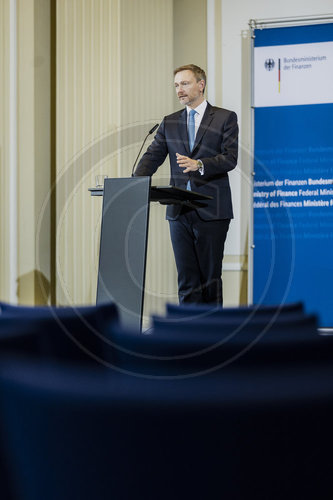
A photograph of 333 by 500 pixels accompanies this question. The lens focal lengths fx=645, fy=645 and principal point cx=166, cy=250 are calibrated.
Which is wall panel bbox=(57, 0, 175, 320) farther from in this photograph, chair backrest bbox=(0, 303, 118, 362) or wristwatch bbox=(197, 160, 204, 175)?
chair backrest bbox=(0, 303, 118, 362)

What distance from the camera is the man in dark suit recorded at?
13.7 feet

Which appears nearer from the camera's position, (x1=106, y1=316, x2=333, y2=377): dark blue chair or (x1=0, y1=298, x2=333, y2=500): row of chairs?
(x1=0, y1=298, x2=333, y2=500): row of chairs

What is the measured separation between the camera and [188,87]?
4.35 meters

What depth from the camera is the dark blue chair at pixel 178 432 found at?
60cm

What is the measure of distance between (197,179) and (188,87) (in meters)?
0.66

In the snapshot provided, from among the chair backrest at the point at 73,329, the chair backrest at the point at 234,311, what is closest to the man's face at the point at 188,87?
the chair backrest at the point at 234,311

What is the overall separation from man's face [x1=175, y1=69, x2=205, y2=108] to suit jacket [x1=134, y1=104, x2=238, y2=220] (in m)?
0.10

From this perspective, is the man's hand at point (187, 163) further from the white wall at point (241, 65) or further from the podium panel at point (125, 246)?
the white wall at point (241, 65)

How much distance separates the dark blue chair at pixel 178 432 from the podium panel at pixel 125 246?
2495 millimetres

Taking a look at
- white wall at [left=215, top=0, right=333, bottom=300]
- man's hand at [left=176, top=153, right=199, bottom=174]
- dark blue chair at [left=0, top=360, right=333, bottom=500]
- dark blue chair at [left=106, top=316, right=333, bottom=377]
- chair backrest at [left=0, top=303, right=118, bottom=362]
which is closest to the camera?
dark blue chair at [left=0, top=360, right=333, bottom=500]

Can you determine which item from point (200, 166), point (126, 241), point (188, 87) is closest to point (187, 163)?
point (200, 166)

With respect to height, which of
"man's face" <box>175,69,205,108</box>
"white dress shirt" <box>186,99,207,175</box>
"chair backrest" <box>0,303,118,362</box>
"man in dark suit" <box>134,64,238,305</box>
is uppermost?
"man's face" <box>175,69,205,108</box>

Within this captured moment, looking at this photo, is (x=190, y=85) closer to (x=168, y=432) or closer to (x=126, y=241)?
(x=126, y=241)

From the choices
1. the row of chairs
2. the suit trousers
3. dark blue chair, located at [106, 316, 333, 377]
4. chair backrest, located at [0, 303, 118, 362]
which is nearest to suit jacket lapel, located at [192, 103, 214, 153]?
the suit trousers
